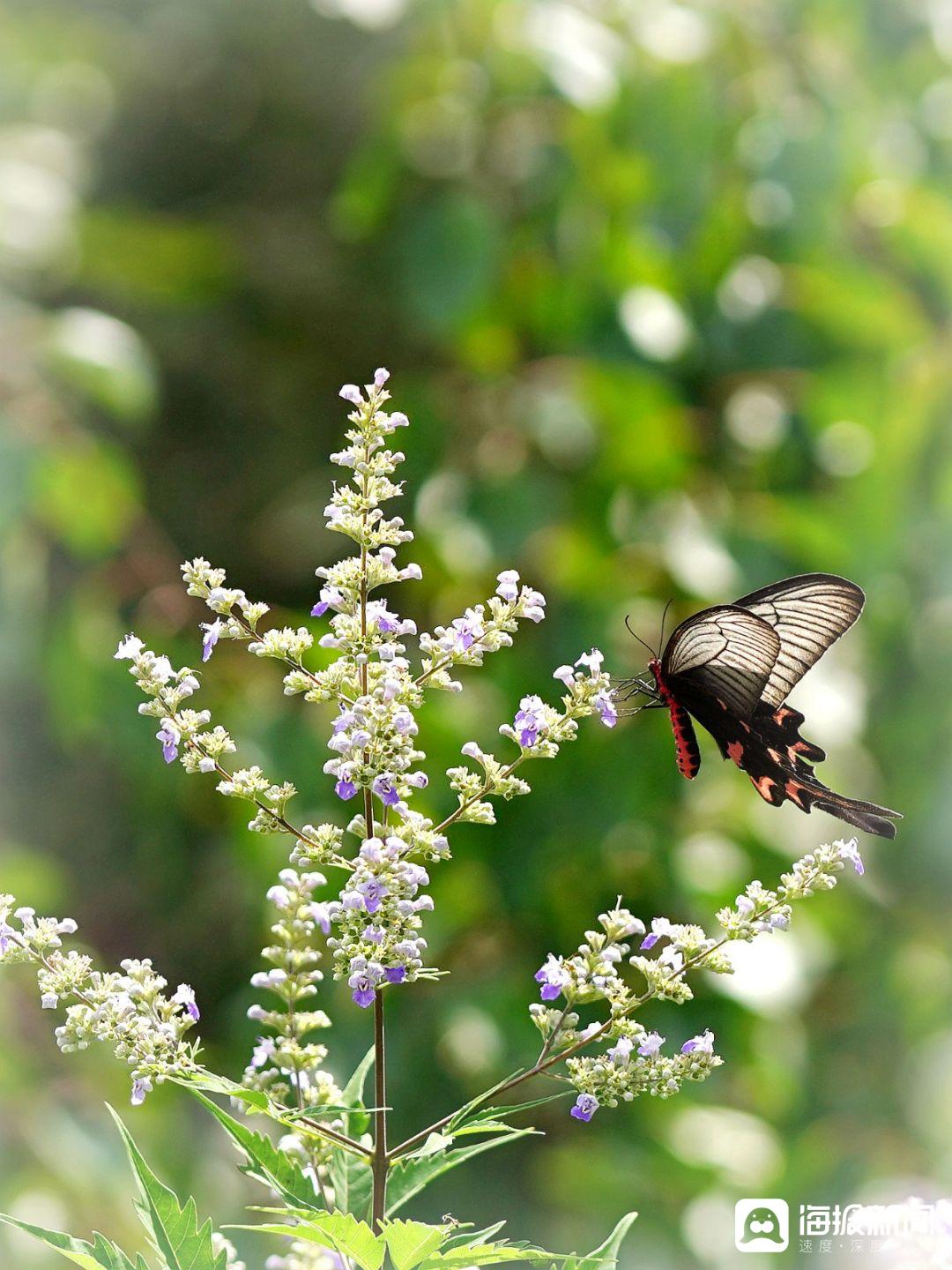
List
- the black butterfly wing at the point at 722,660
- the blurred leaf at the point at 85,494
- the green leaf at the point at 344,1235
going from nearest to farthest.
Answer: the green leaf at the point at 344,1235, the black butterfly wing at the point at 722,660, the blurred leaf at the point at 85,494

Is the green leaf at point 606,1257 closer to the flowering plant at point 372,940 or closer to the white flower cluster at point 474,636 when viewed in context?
the flowering plant at point 372,940

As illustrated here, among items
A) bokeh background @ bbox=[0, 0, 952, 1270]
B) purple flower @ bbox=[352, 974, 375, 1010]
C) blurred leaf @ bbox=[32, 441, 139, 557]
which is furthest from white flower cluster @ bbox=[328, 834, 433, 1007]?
blurred leaf @ bbox=[32, 441, 139, 557]

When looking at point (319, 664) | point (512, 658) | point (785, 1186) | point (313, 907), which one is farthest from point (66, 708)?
point (313, 907)

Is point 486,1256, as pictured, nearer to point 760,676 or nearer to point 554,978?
point 554,978

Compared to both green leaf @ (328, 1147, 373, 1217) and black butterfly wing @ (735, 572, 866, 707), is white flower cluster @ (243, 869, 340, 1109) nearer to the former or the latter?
green leaf @ (328, 1147, 373, 1217)

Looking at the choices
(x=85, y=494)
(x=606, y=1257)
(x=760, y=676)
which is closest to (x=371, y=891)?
(x=606, y=1257)

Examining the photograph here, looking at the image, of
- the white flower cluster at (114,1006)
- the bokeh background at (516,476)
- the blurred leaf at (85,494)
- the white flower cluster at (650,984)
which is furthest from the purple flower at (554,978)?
the blurred leaf at (85,494)
